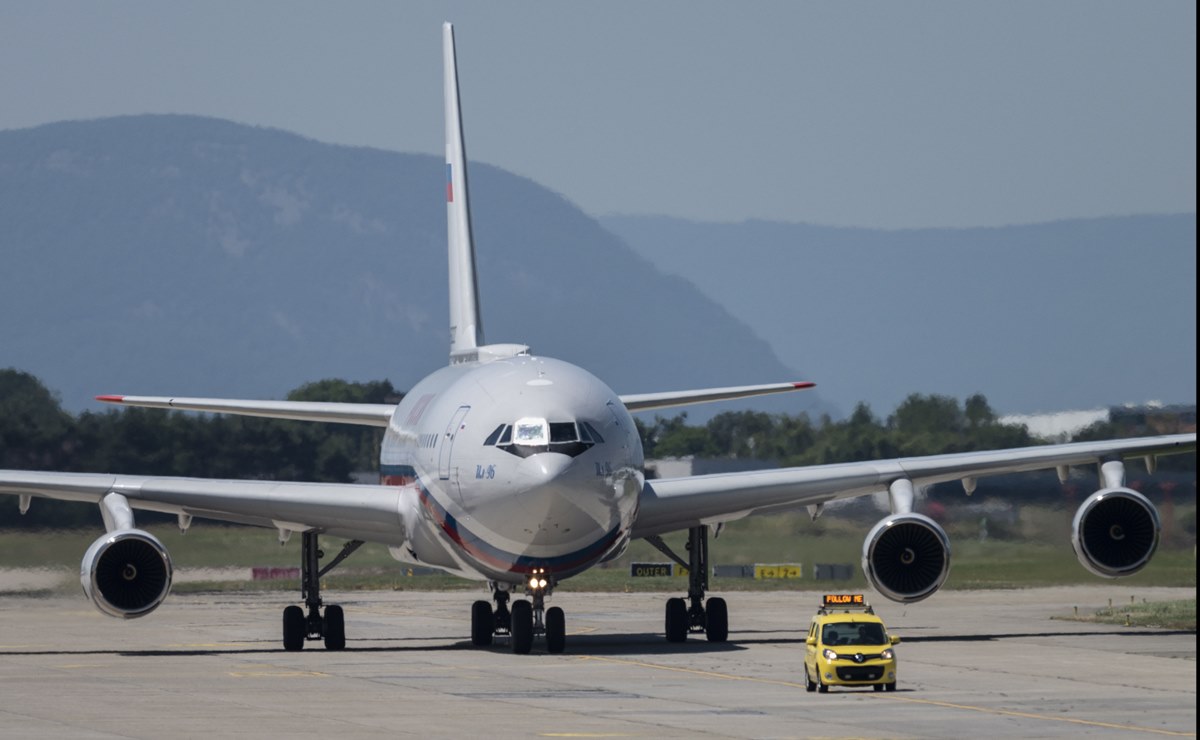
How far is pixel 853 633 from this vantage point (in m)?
25.9

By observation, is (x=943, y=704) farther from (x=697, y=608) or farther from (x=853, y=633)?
(x=697, y=608)

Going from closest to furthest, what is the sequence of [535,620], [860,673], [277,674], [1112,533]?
[860,673], [277,674], [535,620], [1112,533]

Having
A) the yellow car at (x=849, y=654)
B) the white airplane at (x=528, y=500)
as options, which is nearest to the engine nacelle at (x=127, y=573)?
the white airplane at (x=528, y=500)

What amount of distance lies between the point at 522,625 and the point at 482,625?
3.40 metres

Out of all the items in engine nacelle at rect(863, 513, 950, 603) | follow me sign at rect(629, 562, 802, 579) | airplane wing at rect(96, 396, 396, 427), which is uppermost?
airplane wing at rect(96, 396, 396, 427)

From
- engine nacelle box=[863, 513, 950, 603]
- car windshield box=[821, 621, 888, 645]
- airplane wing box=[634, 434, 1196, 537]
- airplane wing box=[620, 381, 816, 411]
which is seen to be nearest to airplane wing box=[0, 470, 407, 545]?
airplane wing box=[634, 434, 1196, 537]

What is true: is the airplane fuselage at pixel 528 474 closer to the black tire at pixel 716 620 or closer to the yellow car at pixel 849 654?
the black tire at pixel 716 620

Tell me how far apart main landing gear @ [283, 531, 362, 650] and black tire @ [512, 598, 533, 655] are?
11.2ft

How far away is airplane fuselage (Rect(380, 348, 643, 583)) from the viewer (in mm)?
29047

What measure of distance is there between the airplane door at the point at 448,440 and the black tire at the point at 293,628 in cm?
390

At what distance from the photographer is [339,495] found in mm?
32375

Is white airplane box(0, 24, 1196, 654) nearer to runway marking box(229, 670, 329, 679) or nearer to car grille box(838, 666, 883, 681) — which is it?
runway marking box(229, 670, 329, 679)

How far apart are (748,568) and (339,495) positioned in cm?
2332

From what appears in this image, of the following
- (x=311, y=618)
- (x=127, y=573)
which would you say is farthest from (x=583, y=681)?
(x=311, y=618)
